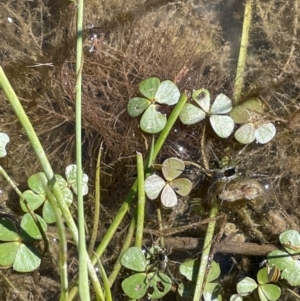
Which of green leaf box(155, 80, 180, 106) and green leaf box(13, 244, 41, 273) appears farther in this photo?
green leaf box(155, 80, 180, 106)

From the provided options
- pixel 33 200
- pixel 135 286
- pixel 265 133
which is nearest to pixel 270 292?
pixel 135 286

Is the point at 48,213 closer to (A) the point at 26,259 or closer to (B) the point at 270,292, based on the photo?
(A) the point at 26,259

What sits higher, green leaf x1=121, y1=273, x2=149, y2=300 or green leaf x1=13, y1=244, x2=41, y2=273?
green leaf x1=13, y1=244, x2=41, y2=273

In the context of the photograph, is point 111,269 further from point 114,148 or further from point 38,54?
point 38,54

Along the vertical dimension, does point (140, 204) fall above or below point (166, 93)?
below

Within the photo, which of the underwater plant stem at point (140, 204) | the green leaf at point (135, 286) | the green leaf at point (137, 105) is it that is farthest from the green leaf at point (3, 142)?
the green leaf at point (135, 286)

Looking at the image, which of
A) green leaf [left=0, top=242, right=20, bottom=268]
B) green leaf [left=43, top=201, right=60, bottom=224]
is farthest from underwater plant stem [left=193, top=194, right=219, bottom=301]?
green leaf [left=0, top=242, right=20, bottom=268]

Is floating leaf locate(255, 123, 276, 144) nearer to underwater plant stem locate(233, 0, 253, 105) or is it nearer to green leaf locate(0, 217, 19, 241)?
underwater plant stem locate(233, 0, 253, 105)
